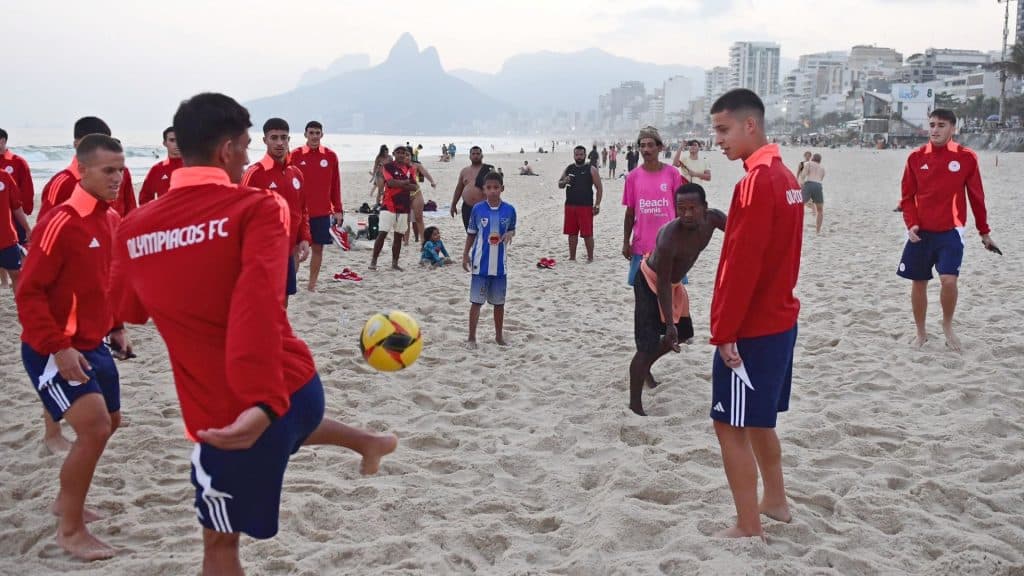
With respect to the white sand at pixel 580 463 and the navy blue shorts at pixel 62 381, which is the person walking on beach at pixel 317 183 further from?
the navy blue shorts at pixel 62 381

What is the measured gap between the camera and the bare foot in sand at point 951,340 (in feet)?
21.3

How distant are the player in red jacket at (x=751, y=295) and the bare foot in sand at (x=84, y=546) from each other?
2746mm

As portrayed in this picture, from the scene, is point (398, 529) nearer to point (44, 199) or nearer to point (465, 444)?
point (465, 444)

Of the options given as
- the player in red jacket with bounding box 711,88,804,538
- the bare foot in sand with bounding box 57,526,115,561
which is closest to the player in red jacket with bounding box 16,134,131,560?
the bare foot in sand with bounding box 57,526,115,561

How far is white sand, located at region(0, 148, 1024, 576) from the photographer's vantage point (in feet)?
11.1

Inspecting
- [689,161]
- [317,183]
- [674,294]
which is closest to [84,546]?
[674,294]

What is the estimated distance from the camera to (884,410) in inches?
205

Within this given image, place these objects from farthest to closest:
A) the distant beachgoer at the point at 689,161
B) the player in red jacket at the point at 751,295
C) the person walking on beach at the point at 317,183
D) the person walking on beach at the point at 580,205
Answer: the distant beachgoer at the point at 689,161
the person walking on beach at the point at 580,205
the person walking on beach at the point at 317,183
the player in red jacket at the point at 751,295

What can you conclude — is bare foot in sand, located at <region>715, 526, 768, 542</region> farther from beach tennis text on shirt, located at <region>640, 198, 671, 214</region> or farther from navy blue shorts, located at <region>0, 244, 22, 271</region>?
navy blue shorts, located at <region>0, 244, 22, 271</region>

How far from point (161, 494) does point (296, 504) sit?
→ 74cm

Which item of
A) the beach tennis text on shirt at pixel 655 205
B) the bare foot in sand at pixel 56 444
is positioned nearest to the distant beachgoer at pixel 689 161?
the beach tennis text on shirt at pixel 655 205

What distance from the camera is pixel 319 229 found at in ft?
30.3

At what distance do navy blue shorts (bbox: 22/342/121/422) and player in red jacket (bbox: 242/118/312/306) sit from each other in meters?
→ 3.77

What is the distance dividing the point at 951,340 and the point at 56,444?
6817mm
